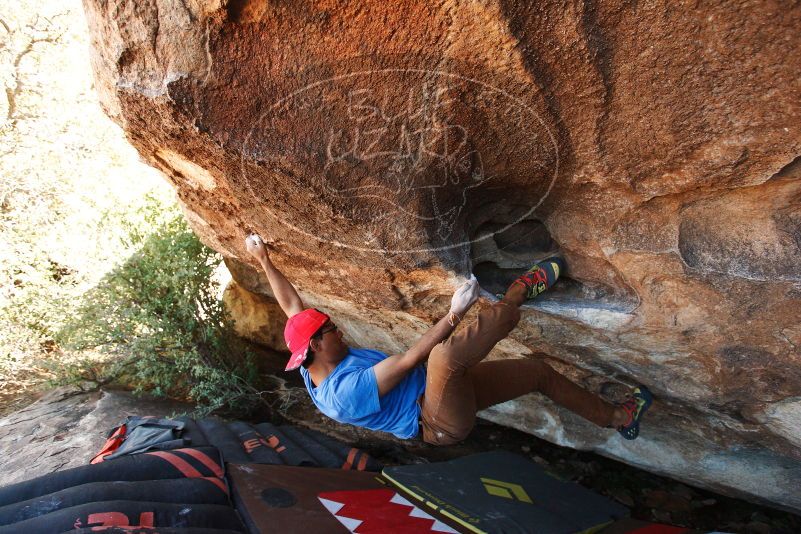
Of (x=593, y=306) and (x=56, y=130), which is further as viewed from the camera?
(x=56, y=130)

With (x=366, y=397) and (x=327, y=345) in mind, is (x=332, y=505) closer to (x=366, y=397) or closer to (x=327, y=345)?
(x=366, y=397)

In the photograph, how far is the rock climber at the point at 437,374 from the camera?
2.18m

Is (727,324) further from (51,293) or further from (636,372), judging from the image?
(51,293)

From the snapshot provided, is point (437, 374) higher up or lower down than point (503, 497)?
higher up

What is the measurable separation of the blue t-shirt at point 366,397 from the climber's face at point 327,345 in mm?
51

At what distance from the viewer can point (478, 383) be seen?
248 cm

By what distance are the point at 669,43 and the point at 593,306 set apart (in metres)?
1.29

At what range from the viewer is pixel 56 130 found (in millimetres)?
7156

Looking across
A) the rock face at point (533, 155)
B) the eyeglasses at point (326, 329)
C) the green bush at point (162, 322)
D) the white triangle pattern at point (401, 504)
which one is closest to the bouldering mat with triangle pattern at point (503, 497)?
the white triangle pattern at point (401, 504)

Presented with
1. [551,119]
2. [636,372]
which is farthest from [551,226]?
[636,372]

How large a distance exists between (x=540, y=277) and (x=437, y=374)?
2.25ft

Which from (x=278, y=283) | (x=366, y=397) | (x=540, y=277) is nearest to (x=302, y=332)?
(x=366, y=397)

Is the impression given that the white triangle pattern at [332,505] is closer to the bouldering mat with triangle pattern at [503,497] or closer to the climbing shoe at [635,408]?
the bouldering mat with triangle pattern at [503,497]

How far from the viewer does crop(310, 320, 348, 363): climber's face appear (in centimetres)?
232
